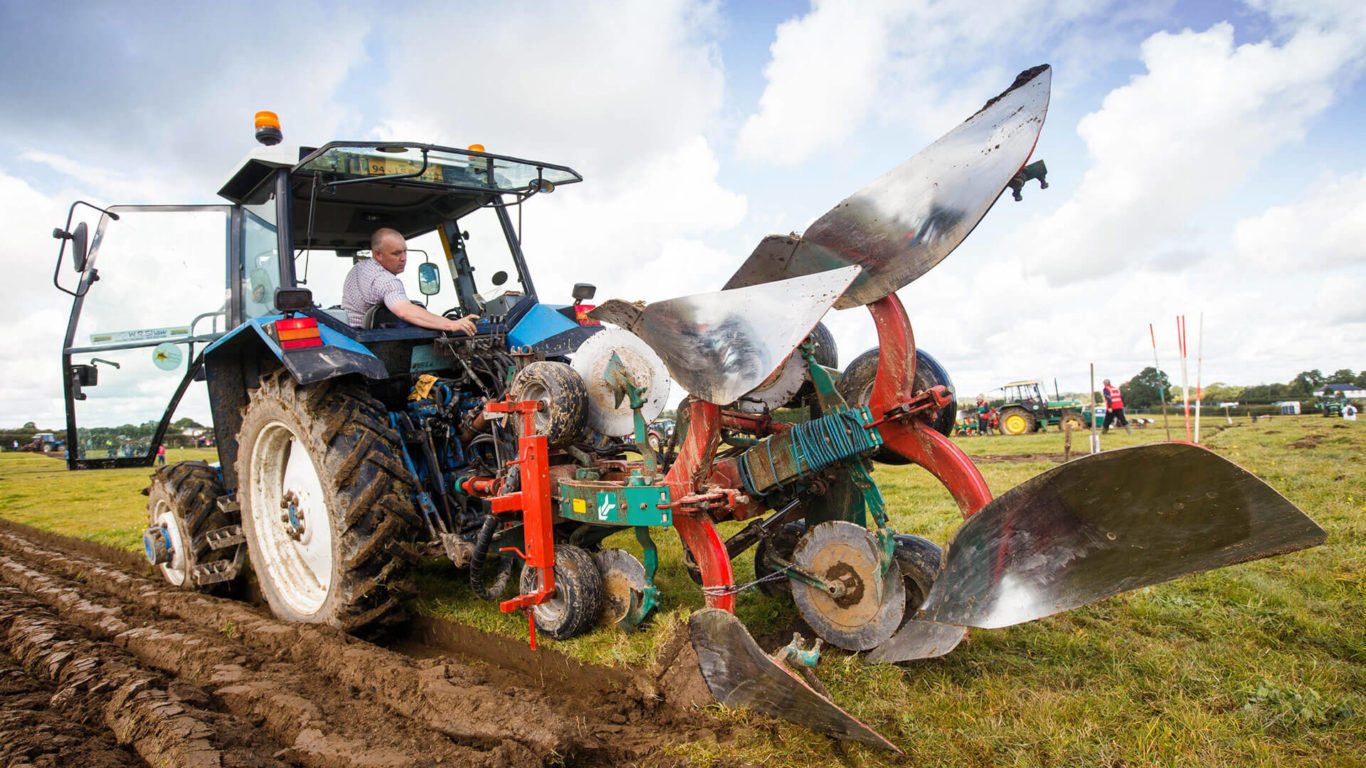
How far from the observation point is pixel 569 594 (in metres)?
3.21

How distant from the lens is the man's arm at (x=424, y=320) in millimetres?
3941

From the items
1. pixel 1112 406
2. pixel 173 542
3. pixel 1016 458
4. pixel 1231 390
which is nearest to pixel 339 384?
pixel 173 542

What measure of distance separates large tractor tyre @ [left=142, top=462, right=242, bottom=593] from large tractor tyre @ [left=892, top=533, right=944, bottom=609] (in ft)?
13.6

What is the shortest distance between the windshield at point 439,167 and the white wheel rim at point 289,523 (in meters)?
1.40

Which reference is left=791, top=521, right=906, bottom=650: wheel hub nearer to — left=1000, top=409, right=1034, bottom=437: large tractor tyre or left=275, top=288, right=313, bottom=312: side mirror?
Result: left=275, top=288, right=313, bottom=312: side mirror

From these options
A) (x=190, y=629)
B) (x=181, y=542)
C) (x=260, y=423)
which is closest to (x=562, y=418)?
(x=260, y=423)

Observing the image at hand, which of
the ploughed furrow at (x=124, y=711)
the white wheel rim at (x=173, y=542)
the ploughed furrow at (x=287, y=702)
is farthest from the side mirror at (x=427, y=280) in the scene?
the ploughed furrow at (x=124, y=711)

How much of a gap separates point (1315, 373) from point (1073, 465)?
155 ft

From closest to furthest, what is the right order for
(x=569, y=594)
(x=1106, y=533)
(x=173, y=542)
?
(x=1106, y=533)
(x=569, y=594)
(x=173, y=542)

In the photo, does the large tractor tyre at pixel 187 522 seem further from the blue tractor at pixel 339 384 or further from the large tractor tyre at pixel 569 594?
the large tractor tyre at pixel 569 594

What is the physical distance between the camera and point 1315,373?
37.9 meters

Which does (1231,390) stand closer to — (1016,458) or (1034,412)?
(1034,412)

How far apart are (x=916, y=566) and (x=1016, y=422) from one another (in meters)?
21.0

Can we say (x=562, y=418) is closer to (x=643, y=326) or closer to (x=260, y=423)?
(x=643, y=326)
